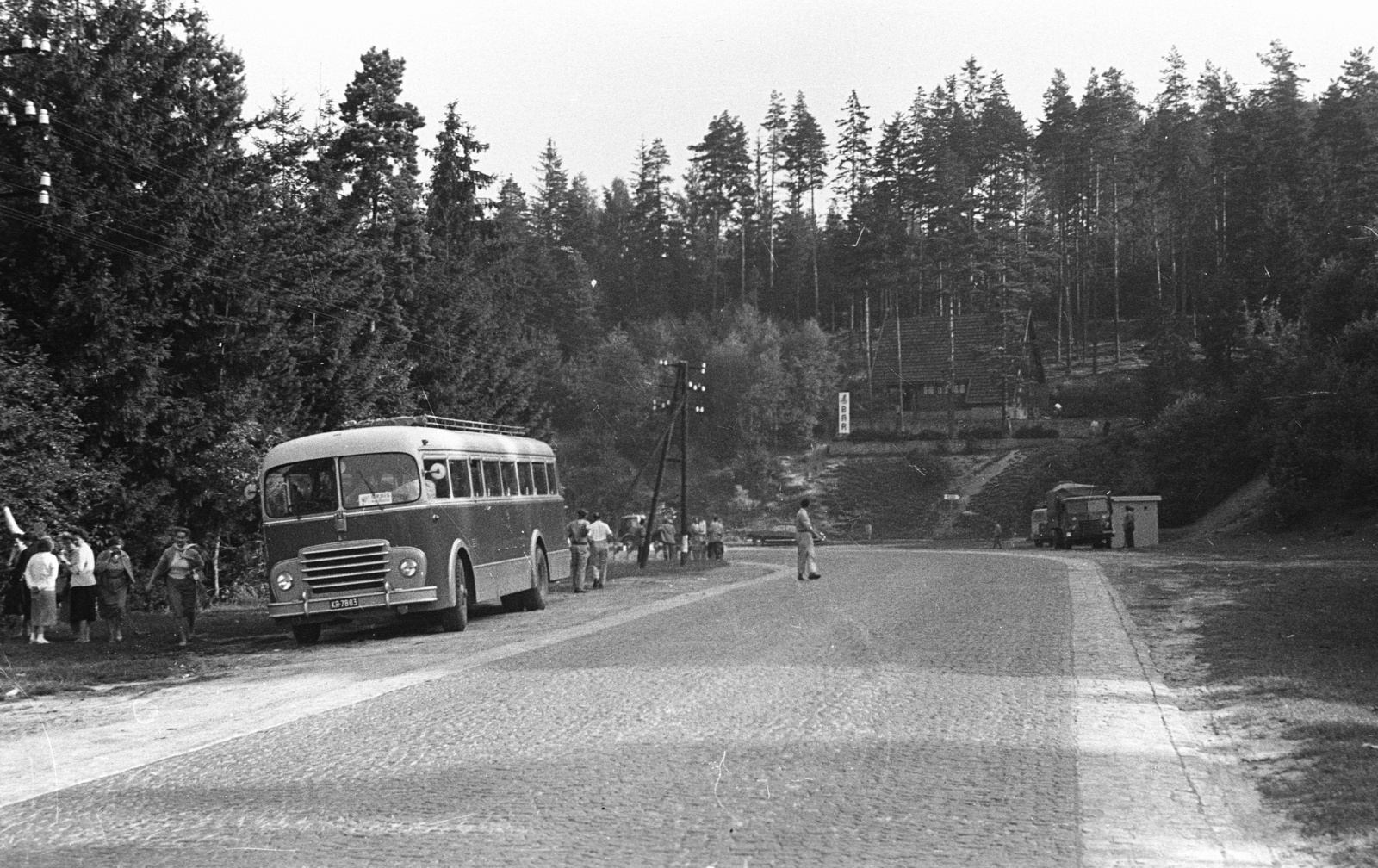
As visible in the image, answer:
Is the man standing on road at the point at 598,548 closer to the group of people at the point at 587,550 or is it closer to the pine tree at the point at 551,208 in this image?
the group of people at the point at 587,550

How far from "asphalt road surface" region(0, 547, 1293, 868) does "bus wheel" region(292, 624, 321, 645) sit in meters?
6.19

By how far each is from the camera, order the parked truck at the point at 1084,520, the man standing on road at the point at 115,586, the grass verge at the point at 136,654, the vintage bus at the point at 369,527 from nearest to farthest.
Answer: the grass verge at the point at 136,654 < the vintage bus at the point at 369,527 < the man standing on road at the point at 115,586 < the parked truck at the point at 1084,520

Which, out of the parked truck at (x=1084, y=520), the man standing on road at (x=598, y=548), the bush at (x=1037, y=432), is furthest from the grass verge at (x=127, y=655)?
the bush at (x=1037, y=432)

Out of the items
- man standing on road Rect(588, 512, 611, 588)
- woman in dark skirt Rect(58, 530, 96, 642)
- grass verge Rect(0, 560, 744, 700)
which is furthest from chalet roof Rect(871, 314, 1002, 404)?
woman in dark skirt Rect(58, 530, 96, 642)

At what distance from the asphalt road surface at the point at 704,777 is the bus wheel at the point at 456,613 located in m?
5.91

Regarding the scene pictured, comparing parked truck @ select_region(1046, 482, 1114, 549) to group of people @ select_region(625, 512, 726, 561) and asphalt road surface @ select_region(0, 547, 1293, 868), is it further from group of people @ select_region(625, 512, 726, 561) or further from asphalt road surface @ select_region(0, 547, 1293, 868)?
asphalt road surface @ select_region(0, 547, 1293, 868)

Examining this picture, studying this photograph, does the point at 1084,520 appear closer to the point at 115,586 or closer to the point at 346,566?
the point at 346,566

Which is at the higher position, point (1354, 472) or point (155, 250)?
point (155, 250)

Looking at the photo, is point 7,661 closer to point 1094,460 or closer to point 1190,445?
point 1190,445

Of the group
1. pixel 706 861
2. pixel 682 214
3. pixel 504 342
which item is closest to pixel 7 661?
pixel 706 861

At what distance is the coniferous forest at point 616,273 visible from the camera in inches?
1173

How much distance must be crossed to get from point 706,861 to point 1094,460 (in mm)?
76085

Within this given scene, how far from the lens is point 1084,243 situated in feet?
377

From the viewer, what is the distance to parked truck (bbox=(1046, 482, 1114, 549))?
195 ft
